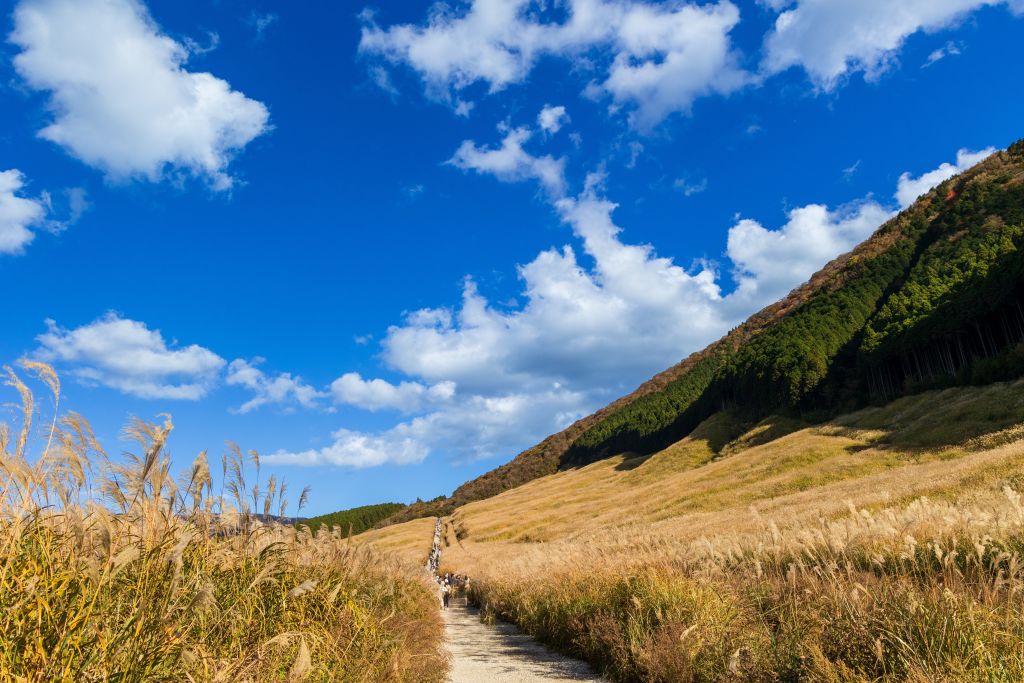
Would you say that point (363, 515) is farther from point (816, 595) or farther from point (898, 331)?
point (816, 595)

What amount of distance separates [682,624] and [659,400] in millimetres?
101881

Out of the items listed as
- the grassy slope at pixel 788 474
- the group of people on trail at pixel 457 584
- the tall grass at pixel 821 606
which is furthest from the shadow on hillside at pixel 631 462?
the tall grass at pixel 821 606

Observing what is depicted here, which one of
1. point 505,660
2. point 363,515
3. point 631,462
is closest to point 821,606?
point 505,660

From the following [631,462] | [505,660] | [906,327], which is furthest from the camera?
[631,462]

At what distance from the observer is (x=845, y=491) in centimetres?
2909

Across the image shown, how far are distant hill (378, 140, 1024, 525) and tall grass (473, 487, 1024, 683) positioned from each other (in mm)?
46551

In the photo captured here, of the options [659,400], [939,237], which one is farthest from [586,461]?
[939,237]

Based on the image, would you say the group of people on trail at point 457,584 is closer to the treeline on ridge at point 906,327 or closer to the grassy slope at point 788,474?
the grassy slope at point 788,474

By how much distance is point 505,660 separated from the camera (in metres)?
10.2

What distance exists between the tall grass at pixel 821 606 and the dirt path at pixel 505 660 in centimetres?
38

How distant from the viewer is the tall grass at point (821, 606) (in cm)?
495

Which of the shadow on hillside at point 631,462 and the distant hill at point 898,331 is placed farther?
the shadow on hillside at point 631,462

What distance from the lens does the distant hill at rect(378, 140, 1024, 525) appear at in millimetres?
48875

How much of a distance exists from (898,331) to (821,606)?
2309 inches
